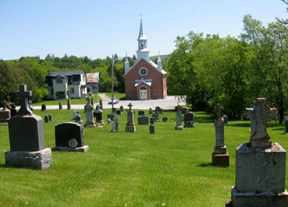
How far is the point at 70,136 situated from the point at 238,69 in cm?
2767

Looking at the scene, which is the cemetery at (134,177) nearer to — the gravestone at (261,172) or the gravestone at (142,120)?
the gravestone at (261,172)

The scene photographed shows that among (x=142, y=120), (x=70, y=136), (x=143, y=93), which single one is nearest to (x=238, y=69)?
(x=142, y=120)

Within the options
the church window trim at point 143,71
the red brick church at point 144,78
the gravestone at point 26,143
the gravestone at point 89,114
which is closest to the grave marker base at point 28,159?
the gravestone at point 26,143

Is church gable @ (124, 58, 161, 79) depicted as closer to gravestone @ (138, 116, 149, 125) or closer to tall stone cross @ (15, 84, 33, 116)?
gravestone @ (138, 116, 149, 125)

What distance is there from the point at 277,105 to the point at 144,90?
39711 mm

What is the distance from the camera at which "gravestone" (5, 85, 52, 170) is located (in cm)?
905

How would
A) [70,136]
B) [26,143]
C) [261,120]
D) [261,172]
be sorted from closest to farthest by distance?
[261,172], [261,120], [26,143], [70,136]

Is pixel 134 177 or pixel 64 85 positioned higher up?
pixel 64 85

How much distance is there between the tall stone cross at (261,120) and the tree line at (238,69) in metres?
23.6

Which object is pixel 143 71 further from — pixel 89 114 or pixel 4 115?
pixel 4 115

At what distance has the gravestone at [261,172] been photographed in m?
5.39

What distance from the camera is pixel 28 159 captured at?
9.05m

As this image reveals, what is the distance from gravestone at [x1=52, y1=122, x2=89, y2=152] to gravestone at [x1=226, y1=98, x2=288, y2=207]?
7411mm

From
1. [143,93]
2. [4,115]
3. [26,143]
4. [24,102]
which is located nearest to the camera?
[26,143]
